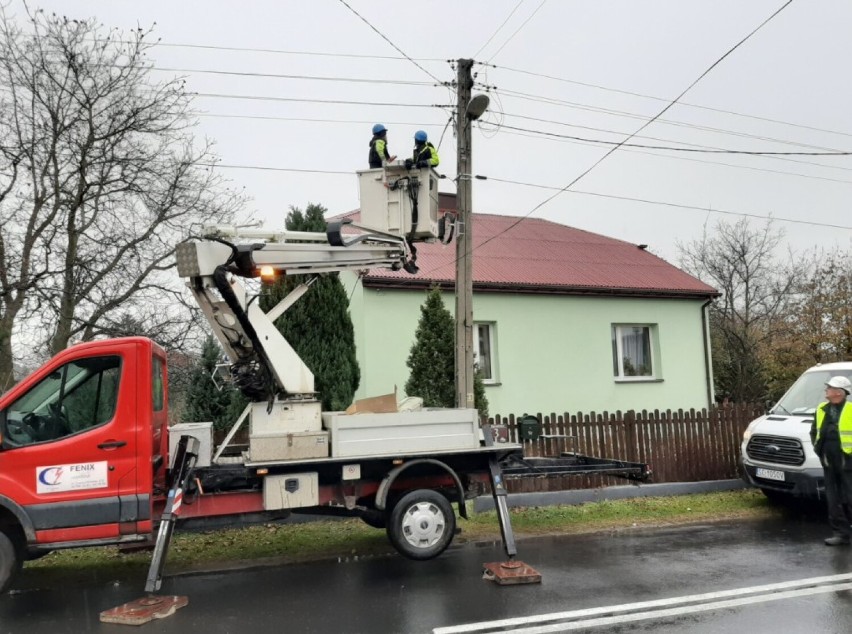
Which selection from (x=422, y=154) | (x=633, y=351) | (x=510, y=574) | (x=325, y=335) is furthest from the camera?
(x=633, y=351)

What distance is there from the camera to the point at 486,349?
15.9 m

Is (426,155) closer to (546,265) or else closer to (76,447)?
(76,447)

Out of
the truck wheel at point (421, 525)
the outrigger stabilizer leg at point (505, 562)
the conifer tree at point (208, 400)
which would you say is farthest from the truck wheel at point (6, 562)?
the conifer tree at point (208, 400)

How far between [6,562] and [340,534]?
378 centimetres

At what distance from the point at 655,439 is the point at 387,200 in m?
6.46

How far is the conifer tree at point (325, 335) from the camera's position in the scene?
1191cm

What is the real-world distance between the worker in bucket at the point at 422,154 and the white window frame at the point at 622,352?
10627 millimetres

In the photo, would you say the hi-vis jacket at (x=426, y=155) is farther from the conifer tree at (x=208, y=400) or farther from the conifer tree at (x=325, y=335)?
the conifer tree at (x=208, y=400)

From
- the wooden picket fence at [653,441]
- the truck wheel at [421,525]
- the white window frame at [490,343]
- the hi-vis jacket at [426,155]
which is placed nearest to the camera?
the truck wheel at [421,525]

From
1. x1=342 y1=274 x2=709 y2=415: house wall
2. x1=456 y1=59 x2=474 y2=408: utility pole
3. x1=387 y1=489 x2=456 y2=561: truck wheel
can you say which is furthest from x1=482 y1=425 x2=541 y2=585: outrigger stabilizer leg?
x1=342 y1=274 x2=709 y2=415: house wall

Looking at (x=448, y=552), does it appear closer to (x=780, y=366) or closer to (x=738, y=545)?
(x=738, y=545)

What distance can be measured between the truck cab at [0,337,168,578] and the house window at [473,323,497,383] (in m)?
9.90

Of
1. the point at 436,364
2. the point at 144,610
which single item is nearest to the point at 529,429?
the point at 436,364

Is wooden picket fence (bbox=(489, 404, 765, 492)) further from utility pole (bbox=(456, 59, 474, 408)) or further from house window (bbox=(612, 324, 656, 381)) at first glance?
house window (bbox=(612, 324, 656, 381))
